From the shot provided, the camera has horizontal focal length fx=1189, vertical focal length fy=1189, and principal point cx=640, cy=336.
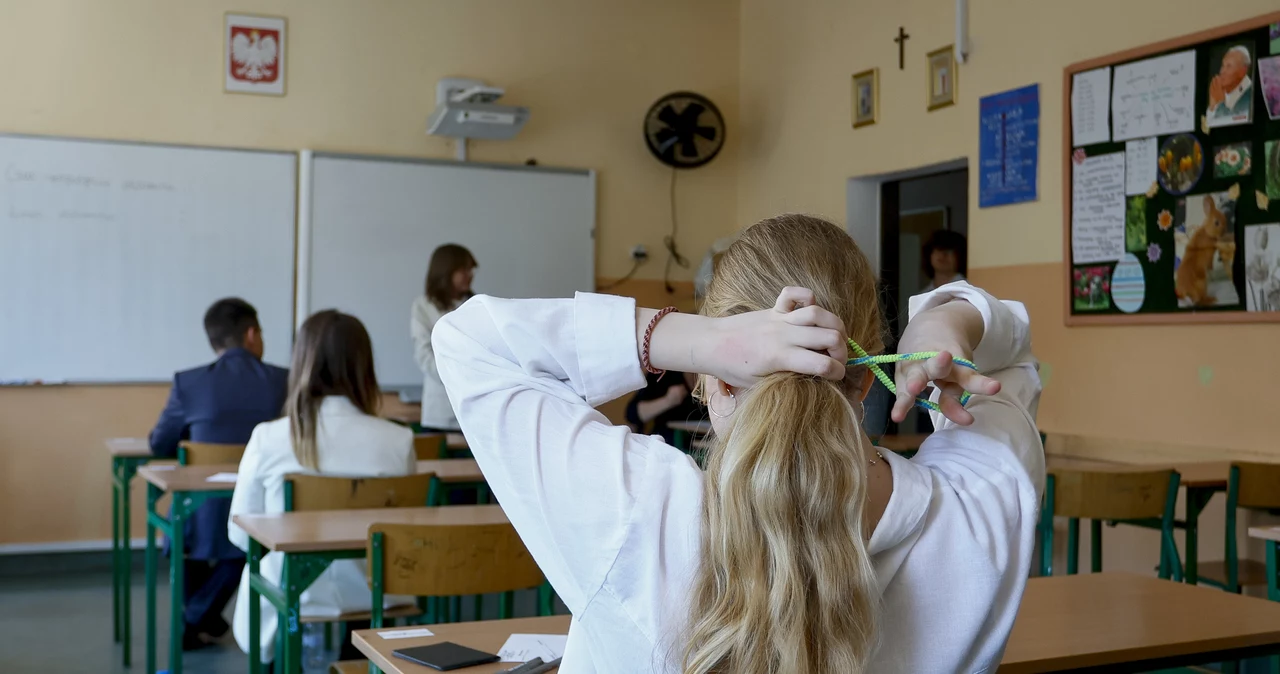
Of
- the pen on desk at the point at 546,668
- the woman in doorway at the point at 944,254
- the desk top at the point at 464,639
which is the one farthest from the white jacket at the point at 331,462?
the woman in doorway at the point at 944,254

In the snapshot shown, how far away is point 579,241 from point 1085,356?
110 inches

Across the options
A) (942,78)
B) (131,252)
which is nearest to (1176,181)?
(942,78)

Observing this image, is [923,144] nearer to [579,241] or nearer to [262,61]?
[579,241]

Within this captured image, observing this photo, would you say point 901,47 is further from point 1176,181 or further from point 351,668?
point 351,668

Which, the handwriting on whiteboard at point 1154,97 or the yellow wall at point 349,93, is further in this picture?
the yellow wall at point 349,93

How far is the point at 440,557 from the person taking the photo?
2.19m

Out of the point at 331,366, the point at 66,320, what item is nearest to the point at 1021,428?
the point at 331,366

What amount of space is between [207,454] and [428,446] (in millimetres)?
777

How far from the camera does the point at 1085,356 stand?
4.55 m

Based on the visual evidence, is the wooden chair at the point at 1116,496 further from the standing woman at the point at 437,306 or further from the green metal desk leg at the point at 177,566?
the standing woman at the point at 437,306

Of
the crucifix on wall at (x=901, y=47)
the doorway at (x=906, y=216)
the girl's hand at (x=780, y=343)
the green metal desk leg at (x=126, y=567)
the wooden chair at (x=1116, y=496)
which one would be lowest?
the green metal desk leg at (x=126, y=567)

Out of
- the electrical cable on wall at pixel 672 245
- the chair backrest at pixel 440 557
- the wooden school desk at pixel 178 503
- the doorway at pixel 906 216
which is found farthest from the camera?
the electrical cable on wall at pixel 672 245

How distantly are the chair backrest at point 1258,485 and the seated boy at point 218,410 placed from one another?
3050 mm

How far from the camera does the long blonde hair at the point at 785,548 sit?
88 centimetres
